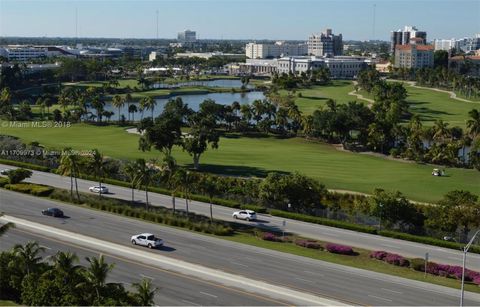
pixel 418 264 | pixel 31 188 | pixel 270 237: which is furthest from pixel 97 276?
pixel 31 188

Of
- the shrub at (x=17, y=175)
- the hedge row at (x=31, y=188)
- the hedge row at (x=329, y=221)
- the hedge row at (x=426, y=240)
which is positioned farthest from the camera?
the shrub at (x=17, y=175)

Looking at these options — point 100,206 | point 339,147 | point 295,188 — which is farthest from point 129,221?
point 339,147

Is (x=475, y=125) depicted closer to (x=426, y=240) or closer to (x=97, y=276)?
(x=426, y=240)

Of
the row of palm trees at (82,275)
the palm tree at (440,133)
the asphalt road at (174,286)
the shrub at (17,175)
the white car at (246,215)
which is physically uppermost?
the palm tree at (440,133)

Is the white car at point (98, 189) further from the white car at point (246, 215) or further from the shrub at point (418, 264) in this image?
the shrub at point (418, 264)

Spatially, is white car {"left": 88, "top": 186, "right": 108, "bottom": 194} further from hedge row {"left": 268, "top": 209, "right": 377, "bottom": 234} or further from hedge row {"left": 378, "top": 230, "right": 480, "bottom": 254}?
hedge row {"left": 378, "top": 230, "right": 480, "bottom": 254}

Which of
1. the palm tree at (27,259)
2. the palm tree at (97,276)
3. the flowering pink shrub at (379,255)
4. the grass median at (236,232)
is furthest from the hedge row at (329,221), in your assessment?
the palm tree at (97,276)

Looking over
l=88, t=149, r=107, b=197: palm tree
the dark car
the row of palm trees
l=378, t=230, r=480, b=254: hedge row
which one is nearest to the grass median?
l=88, t=149, r=107, b=197: palm tree
